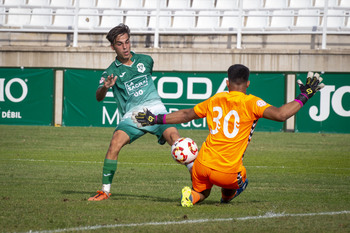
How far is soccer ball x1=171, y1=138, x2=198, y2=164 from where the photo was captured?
7430 mm

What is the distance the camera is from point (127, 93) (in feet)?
27.9

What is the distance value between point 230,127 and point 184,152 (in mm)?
752

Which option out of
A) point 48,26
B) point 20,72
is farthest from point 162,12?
point 20,72

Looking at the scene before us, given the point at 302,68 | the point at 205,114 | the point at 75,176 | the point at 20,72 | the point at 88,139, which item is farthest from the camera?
the point at 20,72

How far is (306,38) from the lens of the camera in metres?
21.6

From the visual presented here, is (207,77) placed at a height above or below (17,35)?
below

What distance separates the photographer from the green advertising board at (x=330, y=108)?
1944 cm

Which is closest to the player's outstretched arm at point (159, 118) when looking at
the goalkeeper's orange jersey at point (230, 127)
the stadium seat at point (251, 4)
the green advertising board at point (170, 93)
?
the goalkeeper's orange jersey at point (230, 127)

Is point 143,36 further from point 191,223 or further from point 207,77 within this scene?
point 191,223

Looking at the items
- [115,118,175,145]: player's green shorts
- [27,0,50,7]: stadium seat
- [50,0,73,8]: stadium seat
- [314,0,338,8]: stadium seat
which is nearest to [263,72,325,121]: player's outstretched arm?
[115,118,175,145]: player's green shorts

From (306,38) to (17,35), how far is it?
34.9 feet

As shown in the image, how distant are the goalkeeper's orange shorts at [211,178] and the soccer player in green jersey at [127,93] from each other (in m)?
0.95

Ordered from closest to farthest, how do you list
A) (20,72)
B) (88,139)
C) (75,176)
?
(75,176), (88,139), (20,72)

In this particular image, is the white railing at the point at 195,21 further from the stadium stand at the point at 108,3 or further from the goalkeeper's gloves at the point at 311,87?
the goalkeeper's gloves at the point at 311,87
